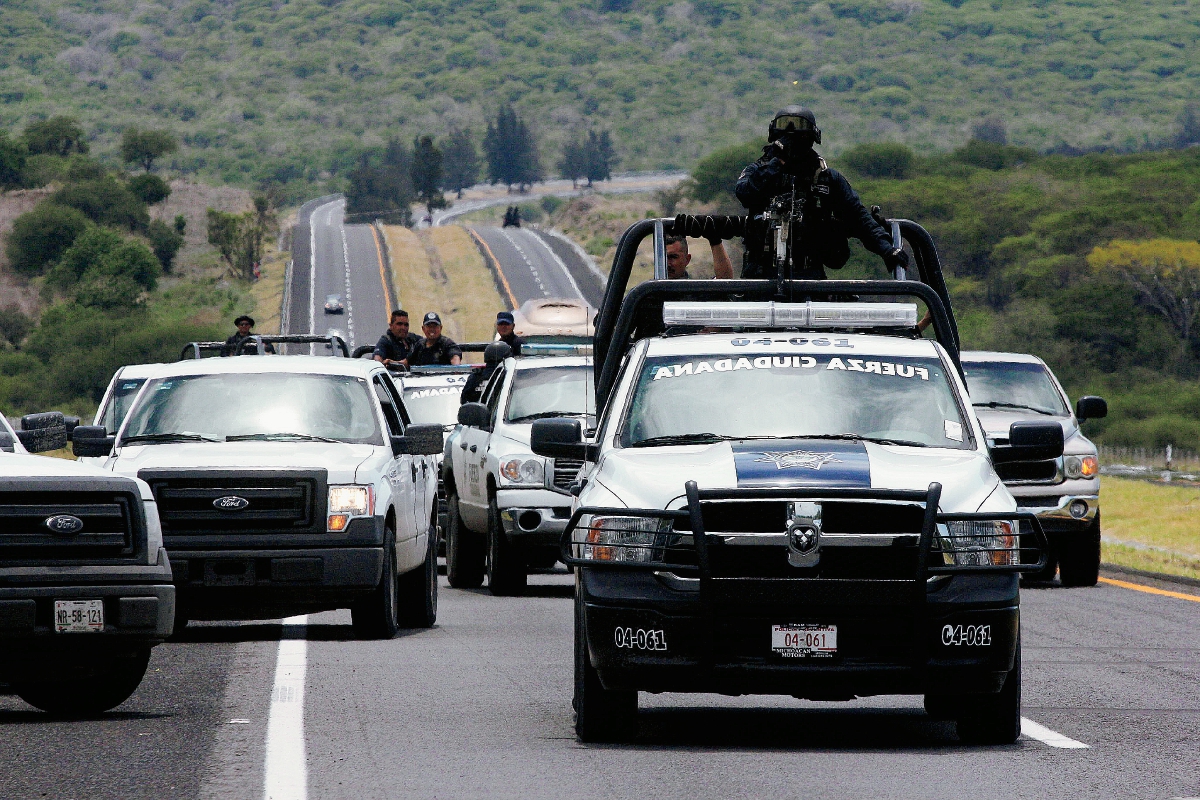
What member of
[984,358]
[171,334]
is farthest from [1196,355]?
[984,358]

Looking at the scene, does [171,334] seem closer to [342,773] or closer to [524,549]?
[524,549]

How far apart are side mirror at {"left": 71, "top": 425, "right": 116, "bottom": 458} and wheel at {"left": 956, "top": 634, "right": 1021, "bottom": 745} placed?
5.84 meters

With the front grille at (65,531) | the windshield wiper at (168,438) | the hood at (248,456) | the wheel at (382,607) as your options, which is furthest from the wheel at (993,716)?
the windshield wiper at (168,438)

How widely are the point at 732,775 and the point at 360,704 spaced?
2.51m

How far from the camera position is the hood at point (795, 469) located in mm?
8461

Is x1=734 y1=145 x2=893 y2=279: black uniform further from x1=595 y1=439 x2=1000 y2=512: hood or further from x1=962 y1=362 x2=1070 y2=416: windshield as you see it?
x1=962 y1=362 x2=1070 y2=416: windshield

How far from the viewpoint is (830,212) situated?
40.3ft

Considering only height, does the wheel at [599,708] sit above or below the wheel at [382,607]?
above

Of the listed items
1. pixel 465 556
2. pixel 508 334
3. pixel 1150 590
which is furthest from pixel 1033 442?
pixel 508 334

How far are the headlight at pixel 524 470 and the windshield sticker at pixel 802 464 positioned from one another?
7.84m

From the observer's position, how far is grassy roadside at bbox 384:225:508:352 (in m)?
104

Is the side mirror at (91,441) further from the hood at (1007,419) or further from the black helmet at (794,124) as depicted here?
the hood at (1007,419)

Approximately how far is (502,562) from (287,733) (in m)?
7.72

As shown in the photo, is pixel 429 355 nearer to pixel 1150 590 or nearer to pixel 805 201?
pixel 1150 590
